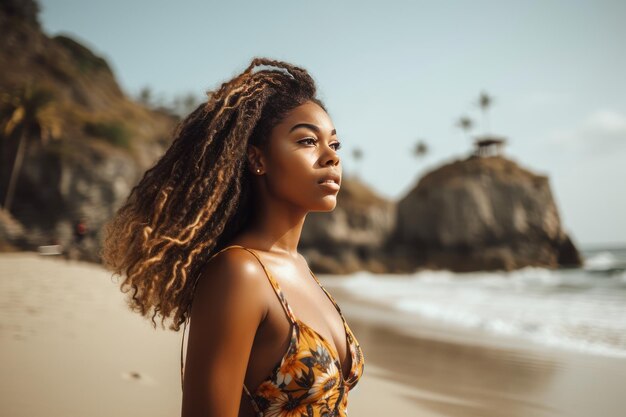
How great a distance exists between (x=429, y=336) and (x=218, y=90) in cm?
772

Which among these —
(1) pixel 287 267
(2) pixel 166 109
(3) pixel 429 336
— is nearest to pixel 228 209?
(1) pixel 287 267

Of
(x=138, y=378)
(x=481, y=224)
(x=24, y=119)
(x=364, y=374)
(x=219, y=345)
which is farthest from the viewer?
(x=481, y=224)

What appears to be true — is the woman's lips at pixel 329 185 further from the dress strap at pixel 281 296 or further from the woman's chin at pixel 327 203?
the dress strap at pixel 281 296

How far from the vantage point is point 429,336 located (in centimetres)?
862

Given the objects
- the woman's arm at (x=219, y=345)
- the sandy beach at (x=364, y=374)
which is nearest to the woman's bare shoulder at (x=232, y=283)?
the woman's arm at (x=219, y=345)

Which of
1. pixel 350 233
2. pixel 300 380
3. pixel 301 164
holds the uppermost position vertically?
pixel 301 164

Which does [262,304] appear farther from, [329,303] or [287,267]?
[329,303]

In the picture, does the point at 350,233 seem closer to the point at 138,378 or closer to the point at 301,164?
the point at 138,378

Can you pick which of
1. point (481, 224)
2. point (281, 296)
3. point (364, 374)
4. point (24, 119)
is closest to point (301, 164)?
point (281, 296)

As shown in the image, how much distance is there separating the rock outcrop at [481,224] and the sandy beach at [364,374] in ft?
129

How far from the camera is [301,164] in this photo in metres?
1.73

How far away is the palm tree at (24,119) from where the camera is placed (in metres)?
29.6

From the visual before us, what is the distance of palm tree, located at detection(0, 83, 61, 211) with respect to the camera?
29.6 meters

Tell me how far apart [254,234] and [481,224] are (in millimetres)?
49167
